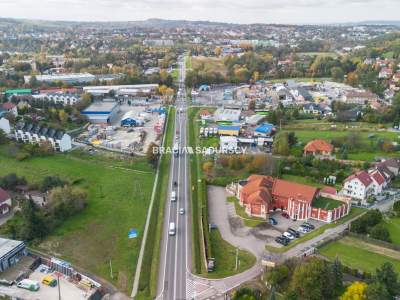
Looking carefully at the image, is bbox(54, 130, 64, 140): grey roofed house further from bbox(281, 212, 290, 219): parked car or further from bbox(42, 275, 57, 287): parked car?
bbox(281, 212, 290, 219): parked car

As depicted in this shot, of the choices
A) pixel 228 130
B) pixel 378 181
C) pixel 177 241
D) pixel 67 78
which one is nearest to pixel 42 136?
pixel 228 130

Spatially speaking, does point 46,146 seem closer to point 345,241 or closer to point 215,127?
point 215,127

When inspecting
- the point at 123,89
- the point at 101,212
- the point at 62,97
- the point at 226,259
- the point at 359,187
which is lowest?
the point at 226,259

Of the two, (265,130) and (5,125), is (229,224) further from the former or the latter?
(5,125)

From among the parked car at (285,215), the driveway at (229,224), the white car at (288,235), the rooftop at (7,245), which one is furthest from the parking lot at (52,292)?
the parked car at (285,215)

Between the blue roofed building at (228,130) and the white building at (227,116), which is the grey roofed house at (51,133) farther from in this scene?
the white building at (227,116)

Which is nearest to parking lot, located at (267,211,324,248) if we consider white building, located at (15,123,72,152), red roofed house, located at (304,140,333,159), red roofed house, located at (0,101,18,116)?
red roofed house, located at (304,140,333,159)
